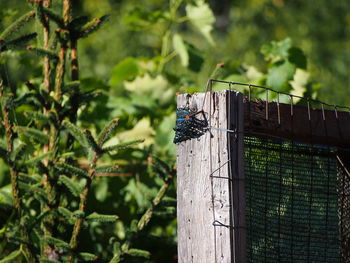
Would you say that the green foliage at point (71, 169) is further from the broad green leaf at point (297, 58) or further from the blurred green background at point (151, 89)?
the broad green leaf at point (297, 58)

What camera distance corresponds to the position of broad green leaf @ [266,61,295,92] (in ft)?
9.62

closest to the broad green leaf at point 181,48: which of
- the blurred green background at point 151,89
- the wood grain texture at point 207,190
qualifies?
the blurred green background at point 151,89

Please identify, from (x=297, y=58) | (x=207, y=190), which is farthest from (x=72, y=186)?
(x=297, y=58)

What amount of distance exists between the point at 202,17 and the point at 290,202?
1580 mm

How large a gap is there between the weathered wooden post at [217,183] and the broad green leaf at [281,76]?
1.14 m

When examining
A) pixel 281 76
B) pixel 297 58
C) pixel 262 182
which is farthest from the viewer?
pixel 297 58

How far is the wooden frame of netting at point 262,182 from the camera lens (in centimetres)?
180

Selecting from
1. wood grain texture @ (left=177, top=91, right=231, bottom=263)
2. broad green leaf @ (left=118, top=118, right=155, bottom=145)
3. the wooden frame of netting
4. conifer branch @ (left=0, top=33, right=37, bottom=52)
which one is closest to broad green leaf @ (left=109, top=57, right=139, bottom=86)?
broad green leaf @ (left=118, top=118, right=155, bottom=145)

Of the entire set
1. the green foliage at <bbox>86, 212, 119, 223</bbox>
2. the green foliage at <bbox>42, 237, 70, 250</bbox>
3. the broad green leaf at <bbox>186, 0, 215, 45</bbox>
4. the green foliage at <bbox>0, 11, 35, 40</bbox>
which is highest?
the broad green leaf at <bbox>186, 0, 215, 45</bbox>

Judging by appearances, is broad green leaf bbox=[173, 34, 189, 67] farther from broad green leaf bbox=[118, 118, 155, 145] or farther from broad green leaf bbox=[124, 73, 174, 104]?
broad green leaf bbox=[118, 118, 155, 145]

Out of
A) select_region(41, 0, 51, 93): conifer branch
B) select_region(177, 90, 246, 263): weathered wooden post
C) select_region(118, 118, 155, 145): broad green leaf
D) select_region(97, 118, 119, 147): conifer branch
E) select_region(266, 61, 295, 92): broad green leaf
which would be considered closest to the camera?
select_region(177, 90, 246, 263): weathered wooden post

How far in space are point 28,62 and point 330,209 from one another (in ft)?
5.21

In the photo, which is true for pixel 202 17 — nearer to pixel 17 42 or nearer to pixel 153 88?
pixel 153 88

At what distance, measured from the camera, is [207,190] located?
5.95 feet
